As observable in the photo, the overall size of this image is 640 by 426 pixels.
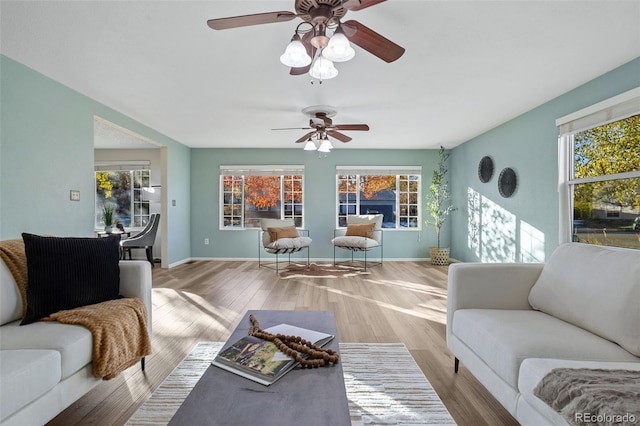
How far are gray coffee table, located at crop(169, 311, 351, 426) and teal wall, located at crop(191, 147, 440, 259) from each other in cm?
535

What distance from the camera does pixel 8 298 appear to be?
1.70 meters

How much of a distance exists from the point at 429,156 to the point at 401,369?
17.5ft

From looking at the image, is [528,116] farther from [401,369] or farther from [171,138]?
[171,138]

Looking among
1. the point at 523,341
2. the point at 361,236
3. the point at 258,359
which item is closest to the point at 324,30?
the point at 258,359

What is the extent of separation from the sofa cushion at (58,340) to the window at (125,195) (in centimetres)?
571

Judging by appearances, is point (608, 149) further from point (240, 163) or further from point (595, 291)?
point (240, 163)

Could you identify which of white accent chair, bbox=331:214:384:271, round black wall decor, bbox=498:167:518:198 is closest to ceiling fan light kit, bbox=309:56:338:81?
round black wall decor, bbox=498:167:518:198

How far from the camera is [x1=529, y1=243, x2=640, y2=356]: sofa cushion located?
140 centimetres

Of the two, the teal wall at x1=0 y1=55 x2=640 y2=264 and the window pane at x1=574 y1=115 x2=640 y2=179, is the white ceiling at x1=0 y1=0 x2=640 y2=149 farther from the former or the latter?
the window pane at x1=574 y1=115 x2=640 y2=179

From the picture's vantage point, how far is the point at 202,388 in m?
1.09

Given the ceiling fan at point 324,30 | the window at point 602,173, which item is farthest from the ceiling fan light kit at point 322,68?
the window at point 602,173

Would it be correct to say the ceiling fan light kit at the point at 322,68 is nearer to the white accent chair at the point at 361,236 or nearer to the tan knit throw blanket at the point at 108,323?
the tan knit throw blanket at the point at 108,323

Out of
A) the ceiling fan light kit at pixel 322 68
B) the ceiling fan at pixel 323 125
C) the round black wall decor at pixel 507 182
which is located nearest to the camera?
the ceiling fan light kit at pixel 322 68

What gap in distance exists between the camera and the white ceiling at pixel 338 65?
208cm
